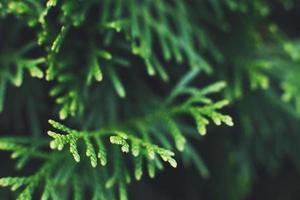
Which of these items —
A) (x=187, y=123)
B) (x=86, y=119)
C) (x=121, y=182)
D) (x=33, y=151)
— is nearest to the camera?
(x=121, y=182)

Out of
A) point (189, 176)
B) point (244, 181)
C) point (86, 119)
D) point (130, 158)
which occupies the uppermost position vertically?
point (86, 119)

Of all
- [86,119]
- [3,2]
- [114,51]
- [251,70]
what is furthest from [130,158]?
[3,2]

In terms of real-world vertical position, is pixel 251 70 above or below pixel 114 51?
below

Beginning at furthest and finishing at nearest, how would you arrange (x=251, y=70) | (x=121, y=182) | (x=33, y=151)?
(x=251, y=70)
(x=33, y=151)
(x=121, y=182)

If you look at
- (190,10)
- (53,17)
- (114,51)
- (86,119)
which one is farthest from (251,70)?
(53,17)

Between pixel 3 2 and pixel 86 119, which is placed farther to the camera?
pixel 86 119

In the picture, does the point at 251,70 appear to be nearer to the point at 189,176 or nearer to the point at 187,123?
the point at 187,123

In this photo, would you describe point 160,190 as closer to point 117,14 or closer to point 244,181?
point 244,181
